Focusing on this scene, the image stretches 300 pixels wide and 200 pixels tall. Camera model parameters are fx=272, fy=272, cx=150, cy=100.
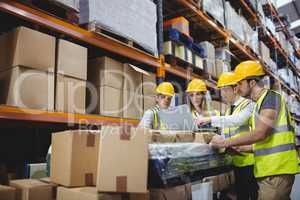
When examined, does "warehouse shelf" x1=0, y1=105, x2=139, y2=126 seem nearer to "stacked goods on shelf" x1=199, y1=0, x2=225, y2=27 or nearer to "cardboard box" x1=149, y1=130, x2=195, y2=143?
"cardboard box" x1=149, y1=130, x2=195, y2=143

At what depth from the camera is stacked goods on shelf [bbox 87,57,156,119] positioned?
2689 mm

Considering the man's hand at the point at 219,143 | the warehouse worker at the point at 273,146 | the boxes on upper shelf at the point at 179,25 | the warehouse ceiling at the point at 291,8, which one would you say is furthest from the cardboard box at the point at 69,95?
the warehouse ceiling at the point at 291,8

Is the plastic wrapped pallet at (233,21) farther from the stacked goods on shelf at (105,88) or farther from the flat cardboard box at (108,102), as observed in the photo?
the flat cardboard box at (108,102)

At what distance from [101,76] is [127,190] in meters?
1.51

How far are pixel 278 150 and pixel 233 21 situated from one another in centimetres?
395

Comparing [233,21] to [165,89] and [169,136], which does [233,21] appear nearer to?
[165,89]

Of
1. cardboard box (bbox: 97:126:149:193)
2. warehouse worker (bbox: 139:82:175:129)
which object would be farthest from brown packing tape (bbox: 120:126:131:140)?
warehouse worker (bbox: 139:82:175:129)

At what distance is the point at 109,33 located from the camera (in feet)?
9.35

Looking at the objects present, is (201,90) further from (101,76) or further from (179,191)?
(179,191)

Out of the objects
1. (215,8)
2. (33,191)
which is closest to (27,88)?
(33,191)

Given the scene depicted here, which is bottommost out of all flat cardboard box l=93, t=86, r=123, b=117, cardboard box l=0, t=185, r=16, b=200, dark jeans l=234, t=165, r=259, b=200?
dark jeans l=234, t=165, r=259, b=200

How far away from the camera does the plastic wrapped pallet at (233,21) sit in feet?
16.8

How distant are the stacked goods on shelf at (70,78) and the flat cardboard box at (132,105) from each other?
538mm

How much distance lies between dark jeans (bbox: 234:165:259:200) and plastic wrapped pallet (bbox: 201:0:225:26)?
2.76 metres
